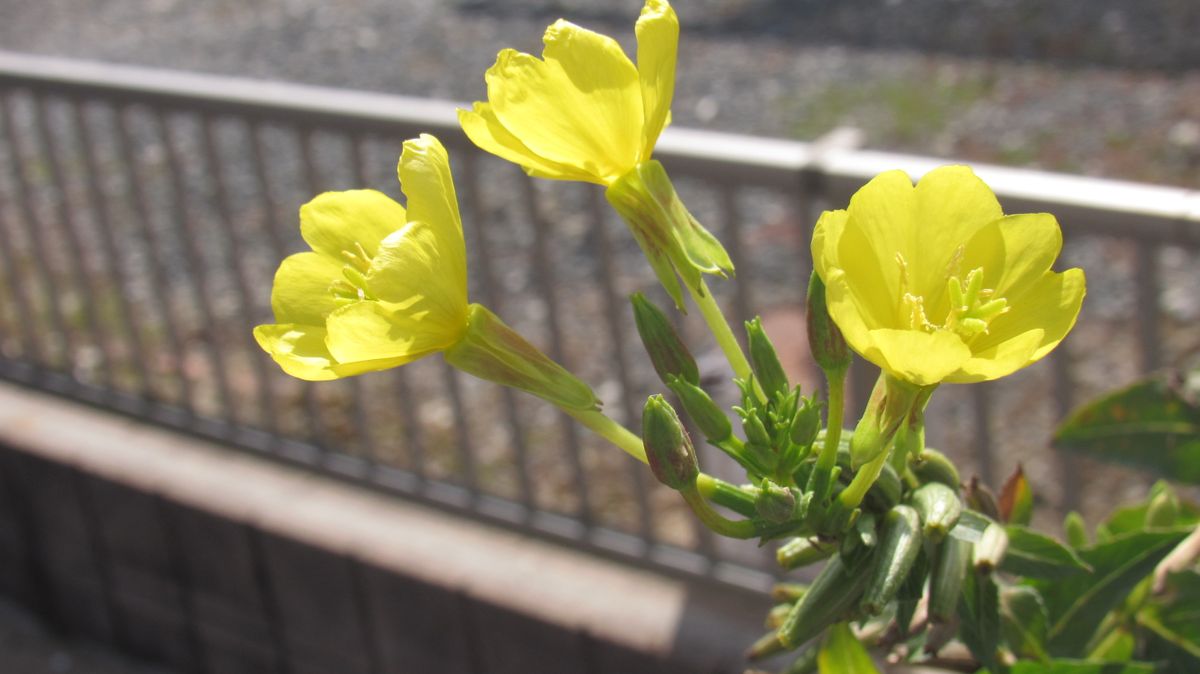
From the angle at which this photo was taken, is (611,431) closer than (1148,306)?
Yes

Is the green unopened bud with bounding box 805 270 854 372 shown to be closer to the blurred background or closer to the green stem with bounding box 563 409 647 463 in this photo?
the green stem with bounding box 563 409 647 463

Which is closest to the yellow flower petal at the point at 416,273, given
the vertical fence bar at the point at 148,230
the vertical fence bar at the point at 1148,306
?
the vertical fence bar at the point at 1148,306

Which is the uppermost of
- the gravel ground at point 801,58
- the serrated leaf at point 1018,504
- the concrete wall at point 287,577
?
the serrated leaf at point 1018,504

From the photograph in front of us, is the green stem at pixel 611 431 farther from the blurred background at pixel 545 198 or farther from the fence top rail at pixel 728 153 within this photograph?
the fence top rail at pixel 728 153

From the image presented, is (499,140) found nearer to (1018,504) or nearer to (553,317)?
(1018,504)

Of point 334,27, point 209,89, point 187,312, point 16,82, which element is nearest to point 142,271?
point 187,312

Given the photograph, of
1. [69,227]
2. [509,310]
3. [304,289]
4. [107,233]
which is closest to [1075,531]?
[304,289]
